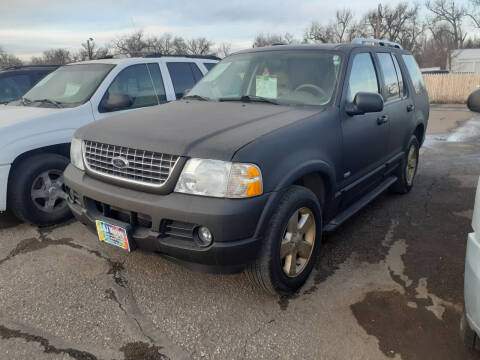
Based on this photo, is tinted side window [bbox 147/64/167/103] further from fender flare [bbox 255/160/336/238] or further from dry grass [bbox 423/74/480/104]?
dry grass [bbox 423/74/480/104]

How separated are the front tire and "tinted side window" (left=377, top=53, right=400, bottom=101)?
6.44 ft

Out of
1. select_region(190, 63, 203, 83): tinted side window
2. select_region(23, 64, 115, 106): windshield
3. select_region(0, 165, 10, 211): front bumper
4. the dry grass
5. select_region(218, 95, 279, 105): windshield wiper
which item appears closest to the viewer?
select_region(218, 95, 279, 105): windshield wiper

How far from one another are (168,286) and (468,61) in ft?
208

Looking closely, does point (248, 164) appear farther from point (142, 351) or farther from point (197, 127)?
point (142, 351)

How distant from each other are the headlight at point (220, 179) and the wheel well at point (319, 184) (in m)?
0.75

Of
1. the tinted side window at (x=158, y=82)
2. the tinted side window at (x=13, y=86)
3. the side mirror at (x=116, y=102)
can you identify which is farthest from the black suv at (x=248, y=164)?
the tinted side window at (x=13, y=86)

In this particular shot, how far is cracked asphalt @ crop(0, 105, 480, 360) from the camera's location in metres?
2.36

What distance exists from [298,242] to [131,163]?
132 cm

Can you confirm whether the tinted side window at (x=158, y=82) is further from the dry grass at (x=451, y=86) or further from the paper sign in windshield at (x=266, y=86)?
the dry grass at (x=451, y=86)

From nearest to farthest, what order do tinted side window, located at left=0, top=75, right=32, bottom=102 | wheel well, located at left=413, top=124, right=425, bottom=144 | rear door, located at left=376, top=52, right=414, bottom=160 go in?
rear door, located at left=376, top=52, right=414, bottom=160 → wheel well, located at left=413, top=124, right=425, bottom=144 → tinted side window, located at left=0, top=75, right=32, bottom=102

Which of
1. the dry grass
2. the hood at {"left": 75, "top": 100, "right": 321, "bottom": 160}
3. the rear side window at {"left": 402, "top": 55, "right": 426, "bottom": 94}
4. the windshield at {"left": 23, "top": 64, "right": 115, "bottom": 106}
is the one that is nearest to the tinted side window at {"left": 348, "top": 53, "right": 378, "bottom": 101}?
the hood at {"left": 75, "top": 100, "right": 321, "bottom": 160}

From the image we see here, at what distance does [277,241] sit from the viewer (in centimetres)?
253

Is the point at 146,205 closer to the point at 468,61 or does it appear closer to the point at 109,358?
the point at 109,358

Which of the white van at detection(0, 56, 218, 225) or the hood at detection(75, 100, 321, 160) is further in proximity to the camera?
the white van at detection(0, 56, 218, 225)
